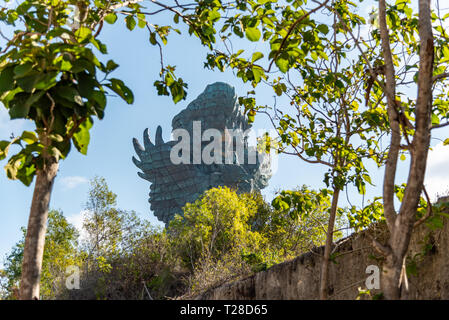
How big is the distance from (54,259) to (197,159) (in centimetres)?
1225

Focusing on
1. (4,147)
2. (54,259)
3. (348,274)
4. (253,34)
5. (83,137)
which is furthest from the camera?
(54,259)

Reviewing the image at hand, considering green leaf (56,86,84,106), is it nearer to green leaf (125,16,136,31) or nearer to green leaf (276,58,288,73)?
green leaf (276,58,288,73)

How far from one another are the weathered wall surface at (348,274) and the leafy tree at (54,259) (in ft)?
43.7

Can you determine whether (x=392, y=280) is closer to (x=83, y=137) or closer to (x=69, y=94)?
(x=83, y=137)

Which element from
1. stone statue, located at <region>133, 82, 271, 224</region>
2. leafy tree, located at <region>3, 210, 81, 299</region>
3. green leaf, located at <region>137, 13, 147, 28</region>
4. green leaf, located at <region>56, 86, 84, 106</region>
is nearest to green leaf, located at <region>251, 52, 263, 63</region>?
green leaf, located at <region>137, 13, 147, 28</region>

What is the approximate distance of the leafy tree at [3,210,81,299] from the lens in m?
18.3

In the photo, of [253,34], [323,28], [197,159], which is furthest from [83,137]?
[197,159]

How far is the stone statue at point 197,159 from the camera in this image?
28859 millimetres

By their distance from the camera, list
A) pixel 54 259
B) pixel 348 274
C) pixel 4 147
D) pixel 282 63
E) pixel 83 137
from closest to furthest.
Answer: pixel 4 147 < pixel 83 137 < pixel 282 63 < pixel 348 274 < pixel 54 259

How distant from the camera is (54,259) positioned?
62.4 ft

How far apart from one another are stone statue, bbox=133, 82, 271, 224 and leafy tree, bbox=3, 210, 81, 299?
29.6 feet
